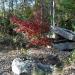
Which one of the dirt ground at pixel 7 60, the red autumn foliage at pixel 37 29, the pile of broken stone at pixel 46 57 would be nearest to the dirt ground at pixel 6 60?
the dirt ground at pixel 7 60

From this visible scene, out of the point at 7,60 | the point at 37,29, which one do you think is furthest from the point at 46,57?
the point at 37,29

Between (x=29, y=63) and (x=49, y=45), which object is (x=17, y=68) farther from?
(x=49, y=45)

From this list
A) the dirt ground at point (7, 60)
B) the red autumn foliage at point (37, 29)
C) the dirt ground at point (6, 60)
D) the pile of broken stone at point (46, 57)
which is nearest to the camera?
the pile of broken stone at point (46, 57)

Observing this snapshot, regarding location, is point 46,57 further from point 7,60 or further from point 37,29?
point 37,29

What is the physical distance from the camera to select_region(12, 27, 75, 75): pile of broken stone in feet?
24.2

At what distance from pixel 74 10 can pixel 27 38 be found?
21.8 feet

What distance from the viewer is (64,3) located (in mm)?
16625

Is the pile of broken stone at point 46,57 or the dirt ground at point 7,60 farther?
the dirt ground at point 7,60

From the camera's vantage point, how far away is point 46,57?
9.14 m

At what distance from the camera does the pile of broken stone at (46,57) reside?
739 centimetres

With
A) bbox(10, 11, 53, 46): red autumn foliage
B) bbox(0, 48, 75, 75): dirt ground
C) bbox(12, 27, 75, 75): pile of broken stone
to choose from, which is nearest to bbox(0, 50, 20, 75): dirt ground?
bbox(0, 48, 75, 75): dirt ground

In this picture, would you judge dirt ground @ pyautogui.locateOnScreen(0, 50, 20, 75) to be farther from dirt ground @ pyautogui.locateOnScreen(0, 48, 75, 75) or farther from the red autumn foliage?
the red autumn foliage

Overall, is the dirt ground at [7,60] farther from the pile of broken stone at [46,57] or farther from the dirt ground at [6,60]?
the pile of broken stone at [46,57]

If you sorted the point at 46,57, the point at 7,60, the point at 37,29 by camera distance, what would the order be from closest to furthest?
the point at 7,60
the point at 46,57
the point at 37,29
